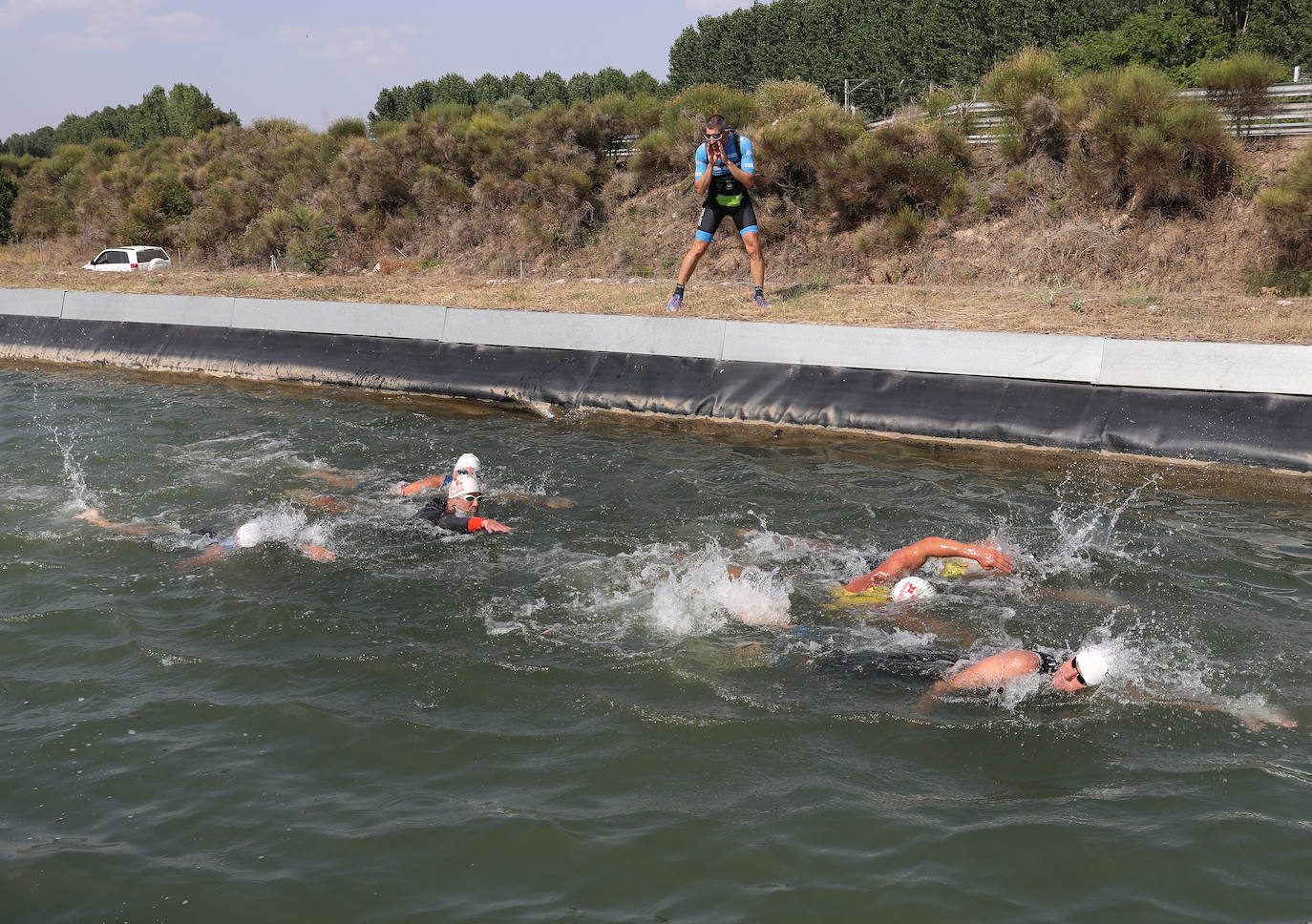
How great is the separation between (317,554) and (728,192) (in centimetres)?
749

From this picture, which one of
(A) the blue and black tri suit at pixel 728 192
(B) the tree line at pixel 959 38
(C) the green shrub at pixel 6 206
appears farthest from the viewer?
(C) the green shrub at pixel 6 206

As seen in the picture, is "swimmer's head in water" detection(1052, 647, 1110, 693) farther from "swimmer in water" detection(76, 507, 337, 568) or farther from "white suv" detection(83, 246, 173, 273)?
"white suv" detection(83, 246, 173, 273)

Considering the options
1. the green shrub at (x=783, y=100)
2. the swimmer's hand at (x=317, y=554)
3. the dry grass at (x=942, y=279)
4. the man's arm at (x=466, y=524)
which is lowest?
the swimmer's hand at (x=317, y=554)

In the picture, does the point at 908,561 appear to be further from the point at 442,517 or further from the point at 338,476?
the point at 338,476

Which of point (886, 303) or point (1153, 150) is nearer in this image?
point (886, 303)

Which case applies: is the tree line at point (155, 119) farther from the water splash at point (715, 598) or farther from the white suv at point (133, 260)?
the water splash at point (715, 598)

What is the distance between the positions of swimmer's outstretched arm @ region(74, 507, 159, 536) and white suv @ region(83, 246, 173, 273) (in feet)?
68.1

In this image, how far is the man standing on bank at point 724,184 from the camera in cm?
1303

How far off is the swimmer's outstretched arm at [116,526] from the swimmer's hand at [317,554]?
5.44 feet

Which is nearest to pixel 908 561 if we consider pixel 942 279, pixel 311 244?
pixel 942 279

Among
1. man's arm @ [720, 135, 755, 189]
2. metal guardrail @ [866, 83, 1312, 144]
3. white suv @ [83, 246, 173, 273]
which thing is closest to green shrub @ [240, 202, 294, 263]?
white suv @ [83, 246, 173, 273]

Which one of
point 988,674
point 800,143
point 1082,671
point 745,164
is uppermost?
point 800,143

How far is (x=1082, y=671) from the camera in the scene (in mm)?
6074

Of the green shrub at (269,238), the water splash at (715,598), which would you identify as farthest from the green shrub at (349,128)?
the water splash at (715,598)
